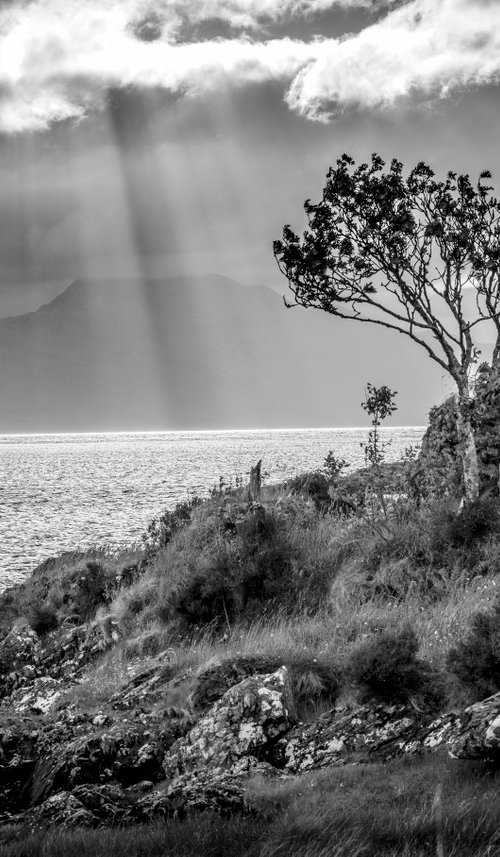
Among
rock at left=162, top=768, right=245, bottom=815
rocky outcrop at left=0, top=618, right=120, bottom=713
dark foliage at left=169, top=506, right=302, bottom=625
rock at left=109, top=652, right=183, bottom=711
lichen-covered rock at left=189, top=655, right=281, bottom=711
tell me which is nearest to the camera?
rock at left=162, top=768, right=245, bottom=815

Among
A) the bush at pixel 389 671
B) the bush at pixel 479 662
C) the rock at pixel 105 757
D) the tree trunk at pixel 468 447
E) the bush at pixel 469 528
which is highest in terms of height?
the tree trunk at pixel 468 447

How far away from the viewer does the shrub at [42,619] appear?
50.6 ft

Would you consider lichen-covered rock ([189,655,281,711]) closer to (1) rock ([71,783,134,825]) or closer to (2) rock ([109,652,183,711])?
(2) rock ([109,652,183,711])

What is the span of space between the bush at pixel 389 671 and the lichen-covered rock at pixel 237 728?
867mm

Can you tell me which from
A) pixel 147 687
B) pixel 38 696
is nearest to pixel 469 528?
pixel 147 687

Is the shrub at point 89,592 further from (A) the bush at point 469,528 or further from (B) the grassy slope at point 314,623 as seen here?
(A) the bush at point 469,528

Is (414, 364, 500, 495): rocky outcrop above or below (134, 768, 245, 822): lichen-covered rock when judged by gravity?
above

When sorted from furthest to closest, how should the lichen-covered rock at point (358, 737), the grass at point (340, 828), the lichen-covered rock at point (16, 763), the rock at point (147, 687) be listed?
1. the rock at point (147, 687)
2. the lichen-covered rock at point (16, 763)
3. the lichen-covered rock at point (358, 737)
4. the grass at point (340, 828)

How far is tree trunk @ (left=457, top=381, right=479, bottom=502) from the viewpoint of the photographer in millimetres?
14016

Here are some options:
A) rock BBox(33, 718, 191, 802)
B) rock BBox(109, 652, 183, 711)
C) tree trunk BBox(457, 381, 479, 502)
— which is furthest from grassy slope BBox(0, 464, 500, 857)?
rock BBox(33, 718, 191, 802)

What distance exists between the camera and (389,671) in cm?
732

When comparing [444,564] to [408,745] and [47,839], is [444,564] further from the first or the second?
[47,839]

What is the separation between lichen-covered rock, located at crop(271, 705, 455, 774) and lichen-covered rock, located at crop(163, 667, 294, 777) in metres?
0.21

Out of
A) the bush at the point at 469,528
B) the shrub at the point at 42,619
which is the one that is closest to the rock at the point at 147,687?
the shrub at the point at 42,619
